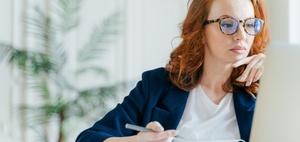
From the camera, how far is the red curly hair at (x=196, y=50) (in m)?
1.53

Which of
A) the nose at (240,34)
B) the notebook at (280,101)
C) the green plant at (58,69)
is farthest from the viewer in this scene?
the green plant at (58,69)

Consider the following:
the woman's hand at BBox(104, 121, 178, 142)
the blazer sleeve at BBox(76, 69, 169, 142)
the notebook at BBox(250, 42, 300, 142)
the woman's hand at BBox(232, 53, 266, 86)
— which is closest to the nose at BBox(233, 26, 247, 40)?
the woman's hand at BBox(232, 53, 266, 86)

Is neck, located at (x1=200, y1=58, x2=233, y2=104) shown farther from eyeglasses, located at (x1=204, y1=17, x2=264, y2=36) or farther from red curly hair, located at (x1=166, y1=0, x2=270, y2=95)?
eyeglasses, located at (x1=204, y1=17, x2=264, y2=36)

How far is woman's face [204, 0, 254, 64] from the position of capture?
1415 mm

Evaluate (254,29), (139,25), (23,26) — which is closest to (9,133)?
(23,26)

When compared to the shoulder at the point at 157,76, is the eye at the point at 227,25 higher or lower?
higher

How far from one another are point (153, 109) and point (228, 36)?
1.15 ft

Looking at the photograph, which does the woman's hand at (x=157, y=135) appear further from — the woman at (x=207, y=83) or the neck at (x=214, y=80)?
the neck at (x=214, y=80)

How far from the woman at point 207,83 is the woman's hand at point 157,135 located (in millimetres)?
241

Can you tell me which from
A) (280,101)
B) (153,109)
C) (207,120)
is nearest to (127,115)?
(153,109)

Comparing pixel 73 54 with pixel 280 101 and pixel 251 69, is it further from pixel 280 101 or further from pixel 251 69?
pixel 280 101

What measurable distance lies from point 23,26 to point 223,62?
1.69 m

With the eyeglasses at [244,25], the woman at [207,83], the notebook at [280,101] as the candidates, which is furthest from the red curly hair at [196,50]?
the notebook at [280,101]

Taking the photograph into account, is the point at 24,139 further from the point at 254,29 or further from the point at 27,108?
the point at 254,29
